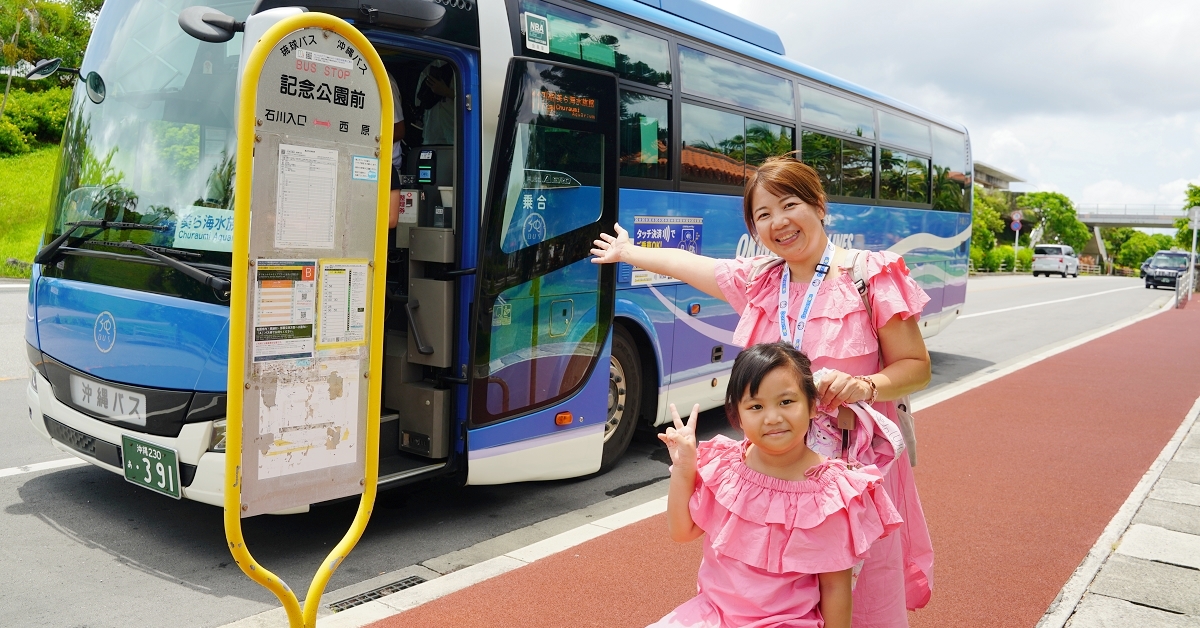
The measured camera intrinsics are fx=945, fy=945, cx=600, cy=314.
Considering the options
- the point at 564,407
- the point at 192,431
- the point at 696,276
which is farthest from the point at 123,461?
the point at 696,276

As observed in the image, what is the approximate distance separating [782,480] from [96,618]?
3.16 meters

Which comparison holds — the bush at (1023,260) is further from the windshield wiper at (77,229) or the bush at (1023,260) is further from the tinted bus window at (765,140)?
the windshield wiper at (77,229)

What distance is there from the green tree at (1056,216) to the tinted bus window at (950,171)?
3083 inches

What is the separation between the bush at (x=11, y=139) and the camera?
88.1 ft

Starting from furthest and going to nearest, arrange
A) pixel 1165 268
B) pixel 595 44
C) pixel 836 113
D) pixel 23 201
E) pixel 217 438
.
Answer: pixel 1165 268
pixel 23 201
pixel 836 113
pixel 595 44
pixel 217 438

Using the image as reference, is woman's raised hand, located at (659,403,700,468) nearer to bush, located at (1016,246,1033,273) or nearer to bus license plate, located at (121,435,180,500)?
bus license plate, located at (121,435,180,500)

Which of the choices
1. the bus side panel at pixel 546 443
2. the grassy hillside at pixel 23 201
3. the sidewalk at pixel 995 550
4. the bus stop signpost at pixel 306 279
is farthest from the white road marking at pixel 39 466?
the grassy hillside at pixel 23 201

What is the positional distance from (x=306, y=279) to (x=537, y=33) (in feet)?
10.1

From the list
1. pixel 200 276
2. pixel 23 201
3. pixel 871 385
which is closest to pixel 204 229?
pixel 200 276

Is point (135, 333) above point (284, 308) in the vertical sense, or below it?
below

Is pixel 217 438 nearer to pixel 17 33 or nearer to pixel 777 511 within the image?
pixel 777 511

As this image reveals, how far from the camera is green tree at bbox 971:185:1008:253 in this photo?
180 feet

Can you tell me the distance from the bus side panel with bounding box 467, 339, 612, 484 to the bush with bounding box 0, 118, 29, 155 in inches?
1060

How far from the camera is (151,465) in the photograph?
4590 millimetres
